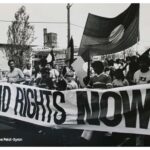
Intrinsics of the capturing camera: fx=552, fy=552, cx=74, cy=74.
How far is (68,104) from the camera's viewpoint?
8844mm

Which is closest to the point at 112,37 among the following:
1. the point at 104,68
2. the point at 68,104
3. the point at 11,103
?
the point at 104,68

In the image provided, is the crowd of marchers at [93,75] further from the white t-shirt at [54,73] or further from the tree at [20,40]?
the tree at [20,40]

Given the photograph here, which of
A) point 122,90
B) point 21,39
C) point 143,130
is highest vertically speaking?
point 21,39

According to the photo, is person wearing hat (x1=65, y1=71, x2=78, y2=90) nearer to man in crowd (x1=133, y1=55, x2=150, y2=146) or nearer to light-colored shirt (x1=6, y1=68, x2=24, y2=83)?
light-colored shirt (x1=6, y1=68, x2=24, y2=83)

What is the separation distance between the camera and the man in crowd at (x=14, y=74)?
888 cm

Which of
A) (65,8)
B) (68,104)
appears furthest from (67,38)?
(68,104)

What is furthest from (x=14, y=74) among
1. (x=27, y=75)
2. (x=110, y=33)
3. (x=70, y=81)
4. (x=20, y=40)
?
(x=110, y=33)

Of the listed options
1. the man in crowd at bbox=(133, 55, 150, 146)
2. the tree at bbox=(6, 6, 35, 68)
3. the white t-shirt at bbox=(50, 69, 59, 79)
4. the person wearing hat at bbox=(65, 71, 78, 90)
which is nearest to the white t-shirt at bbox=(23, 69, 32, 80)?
the tree at bbox=(6, 6, 35, 68)

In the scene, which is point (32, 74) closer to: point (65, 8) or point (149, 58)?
point (65, 8)

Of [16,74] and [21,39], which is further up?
[21,39]

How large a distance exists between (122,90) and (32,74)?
1477 millimetres

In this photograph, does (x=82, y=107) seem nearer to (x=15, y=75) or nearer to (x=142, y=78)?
(x=142, y=78)

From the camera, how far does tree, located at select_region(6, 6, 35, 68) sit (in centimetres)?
895

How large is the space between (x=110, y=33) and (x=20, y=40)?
4.84ft
